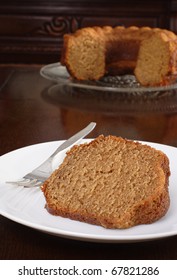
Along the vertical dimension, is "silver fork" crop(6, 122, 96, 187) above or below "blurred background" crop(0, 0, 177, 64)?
above

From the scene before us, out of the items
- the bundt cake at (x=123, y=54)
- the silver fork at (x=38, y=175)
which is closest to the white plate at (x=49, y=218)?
the silver fork at (x=38, y=175)

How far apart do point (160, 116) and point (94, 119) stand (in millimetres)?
185

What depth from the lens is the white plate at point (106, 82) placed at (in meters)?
1.78

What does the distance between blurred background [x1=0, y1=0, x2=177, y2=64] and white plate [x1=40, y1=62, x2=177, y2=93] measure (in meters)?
1.36

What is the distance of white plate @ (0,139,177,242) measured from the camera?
0.79 meters

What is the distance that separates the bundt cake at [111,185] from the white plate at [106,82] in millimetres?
778

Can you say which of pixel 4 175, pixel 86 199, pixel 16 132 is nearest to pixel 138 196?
pixel 86 199

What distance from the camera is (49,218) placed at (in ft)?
2.83

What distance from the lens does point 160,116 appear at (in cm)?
163

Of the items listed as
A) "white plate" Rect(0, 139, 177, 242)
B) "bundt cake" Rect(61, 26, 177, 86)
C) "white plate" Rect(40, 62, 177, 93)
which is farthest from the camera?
"bundt cake" Rect(61, 26, 177, 86)

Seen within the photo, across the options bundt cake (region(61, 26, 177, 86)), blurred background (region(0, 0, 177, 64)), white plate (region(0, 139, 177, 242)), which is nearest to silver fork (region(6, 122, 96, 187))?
white plate (region(0, 139, 177, 242))

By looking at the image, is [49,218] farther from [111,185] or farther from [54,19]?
[54,19]

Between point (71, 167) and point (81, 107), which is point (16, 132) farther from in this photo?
point (71, 167)

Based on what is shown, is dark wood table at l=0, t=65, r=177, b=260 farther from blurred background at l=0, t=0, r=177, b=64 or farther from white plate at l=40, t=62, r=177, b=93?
blurred background at l=0, t=0, r=177, b=64
